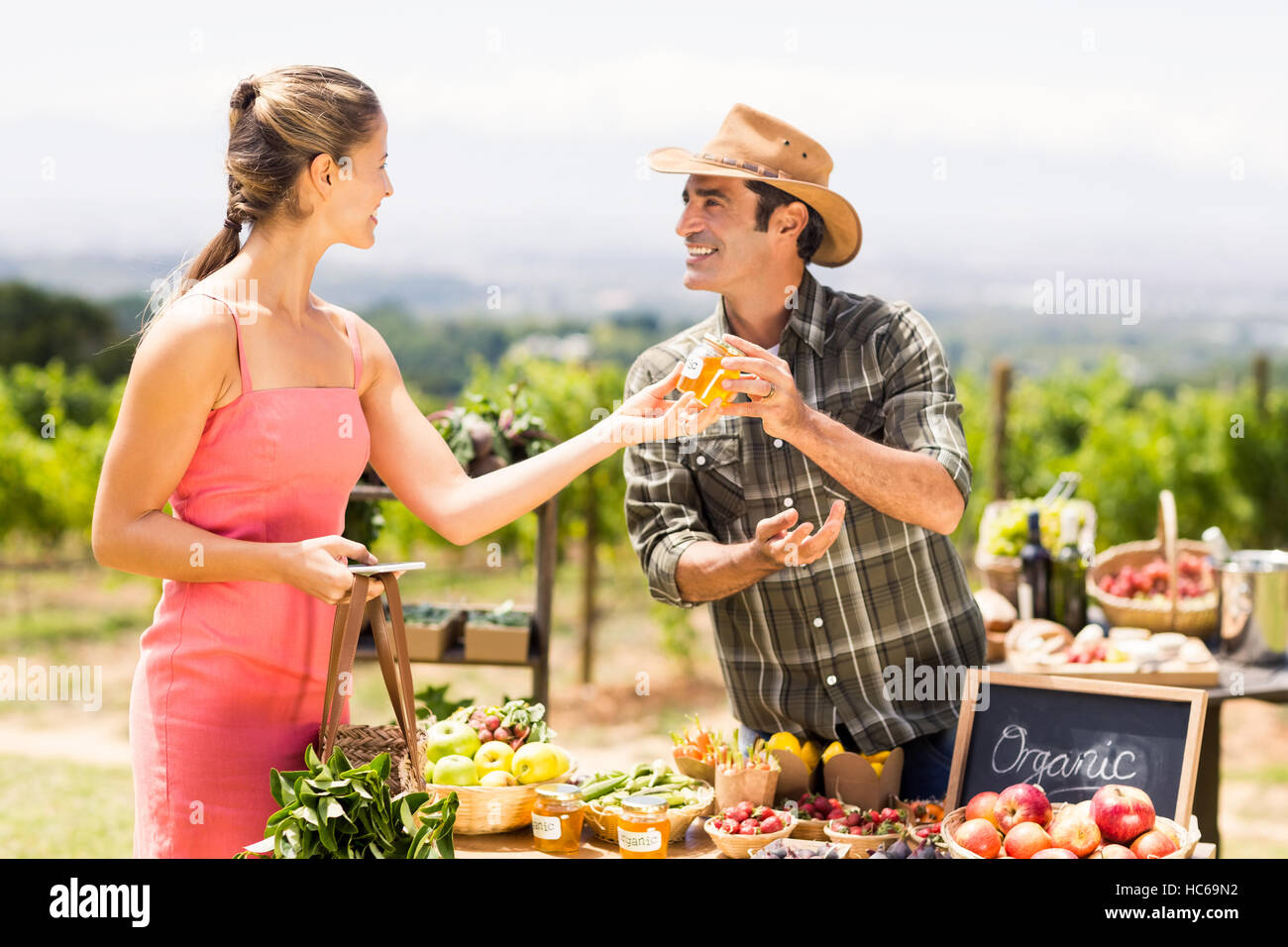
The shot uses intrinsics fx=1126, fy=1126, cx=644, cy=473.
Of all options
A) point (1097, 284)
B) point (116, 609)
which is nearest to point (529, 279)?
point (116, 609)

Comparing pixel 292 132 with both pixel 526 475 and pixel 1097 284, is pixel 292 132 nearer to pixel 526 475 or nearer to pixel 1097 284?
pixel 526 475

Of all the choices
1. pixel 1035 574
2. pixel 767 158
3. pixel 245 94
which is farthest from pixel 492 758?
pixel 1035 574

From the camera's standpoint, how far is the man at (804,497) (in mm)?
2879

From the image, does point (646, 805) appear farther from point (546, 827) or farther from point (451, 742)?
point (451, 742)

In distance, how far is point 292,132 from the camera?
2082mm

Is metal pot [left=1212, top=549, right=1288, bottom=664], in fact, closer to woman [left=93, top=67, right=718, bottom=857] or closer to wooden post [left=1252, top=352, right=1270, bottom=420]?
woman [left=93, top=67, right=718, bottom=857]

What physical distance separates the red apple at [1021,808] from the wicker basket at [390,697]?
1.13 meters

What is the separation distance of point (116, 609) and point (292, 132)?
1019 centimetres

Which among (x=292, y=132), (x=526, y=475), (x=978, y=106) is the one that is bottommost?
(x=526, y=475)

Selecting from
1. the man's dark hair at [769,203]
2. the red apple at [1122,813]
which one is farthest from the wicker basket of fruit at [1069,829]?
the man's dark hair at [769,203]

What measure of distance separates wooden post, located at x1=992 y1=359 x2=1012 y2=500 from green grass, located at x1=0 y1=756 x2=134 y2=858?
21.5 feet

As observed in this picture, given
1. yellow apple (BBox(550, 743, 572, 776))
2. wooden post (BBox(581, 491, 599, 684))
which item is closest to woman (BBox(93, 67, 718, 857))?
yellow apple (BBox(550, 743, 572, 776))

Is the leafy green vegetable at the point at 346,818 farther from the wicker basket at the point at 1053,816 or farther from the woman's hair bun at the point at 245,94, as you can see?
the woman's hair bun at the point at 245,94

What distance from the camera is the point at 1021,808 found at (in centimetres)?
222
